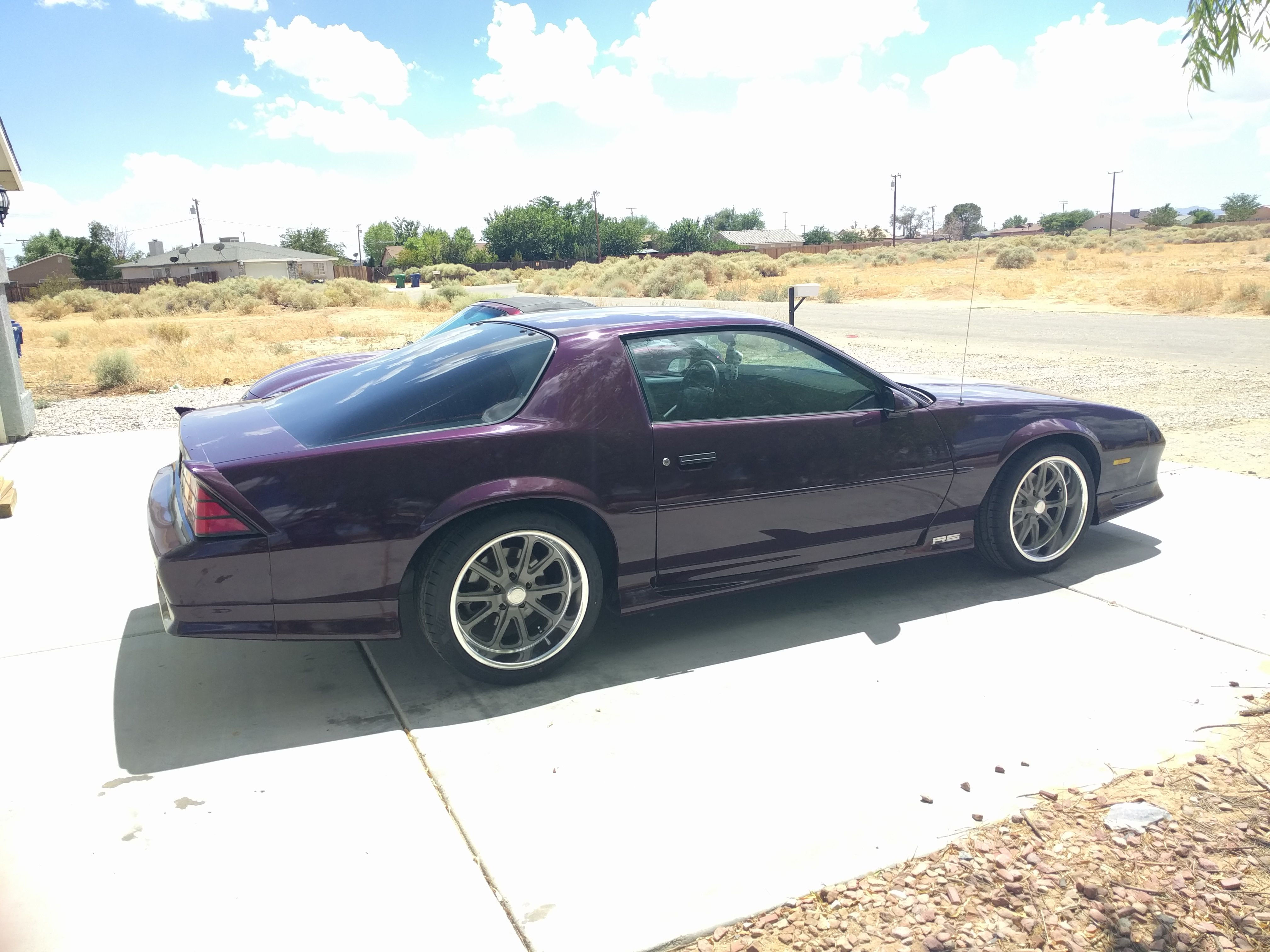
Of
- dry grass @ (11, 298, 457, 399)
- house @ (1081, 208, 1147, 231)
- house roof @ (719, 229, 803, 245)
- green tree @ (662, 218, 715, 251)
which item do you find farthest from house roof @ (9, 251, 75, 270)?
house @ (1081, 208, 1147, 231)

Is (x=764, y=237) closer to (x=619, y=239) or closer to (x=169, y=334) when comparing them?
(x=619, y=239)

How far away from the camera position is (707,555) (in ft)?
12.9

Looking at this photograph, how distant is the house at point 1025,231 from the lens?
62188mm

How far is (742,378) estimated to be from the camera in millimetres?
4152

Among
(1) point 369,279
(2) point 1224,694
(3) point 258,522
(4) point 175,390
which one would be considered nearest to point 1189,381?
(2) point 1224,694

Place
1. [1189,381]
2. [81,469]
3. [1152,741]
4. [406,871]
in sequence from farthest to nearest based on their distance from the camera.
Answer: [1189,381] → [81,469] → [1152,741] → [406,871]

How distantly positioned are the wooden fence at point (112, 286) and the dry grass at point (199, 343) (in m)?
13.3

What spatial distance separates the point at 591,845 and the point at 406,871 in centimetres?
53

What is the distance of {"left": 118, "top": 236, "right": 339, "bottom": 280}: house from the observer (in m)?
83.4

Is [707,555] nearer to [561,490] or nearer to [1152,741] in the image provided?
[561,490]

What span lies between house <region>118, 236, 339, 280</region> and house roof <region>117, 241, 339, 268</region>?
0.06 metres

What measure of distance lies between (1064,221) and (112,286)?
265ft

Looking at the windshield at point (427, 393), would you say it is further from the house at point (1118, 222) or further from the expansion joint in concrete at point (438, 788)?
the house at point (1118, 222)

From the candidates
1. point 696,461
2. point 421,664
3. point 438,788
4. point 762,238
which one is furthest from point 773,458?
point 762,238
